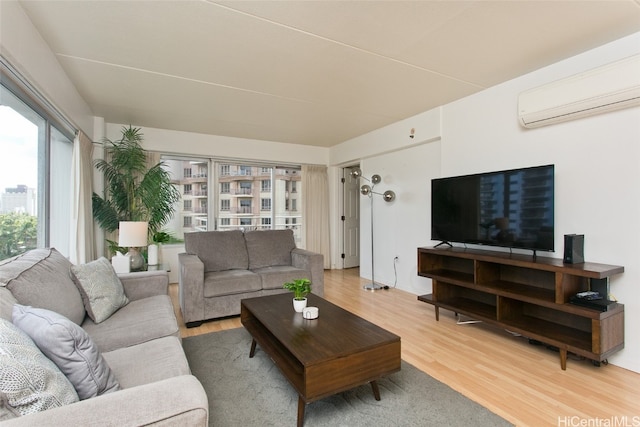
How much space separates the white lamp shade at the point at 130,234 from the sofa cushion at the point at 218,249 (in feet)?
2.03

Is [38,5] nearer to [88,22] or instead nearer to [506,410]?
[88,22]

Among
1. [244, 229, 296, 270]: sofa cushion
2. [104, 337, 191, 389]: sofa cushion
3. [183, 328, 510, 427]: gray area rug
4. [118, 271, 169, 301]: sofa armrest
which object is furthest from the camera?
[244, 229, 296, 270]: sofa cushion

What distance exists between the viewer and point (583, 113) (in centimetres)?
245

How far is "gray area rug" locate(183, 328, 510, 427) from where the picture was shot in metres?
1.68

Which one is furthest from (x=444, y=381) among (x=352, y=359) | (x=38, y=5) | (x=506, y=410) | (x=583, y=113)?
(x=38, y=5)

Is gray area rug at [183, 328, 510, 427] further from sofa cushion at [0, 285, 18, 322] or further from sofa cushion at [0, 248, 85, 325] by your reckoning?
sofa cushion at [0, 285, 18, 322]

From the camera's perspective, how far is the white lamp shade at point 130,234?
2959 millimetres

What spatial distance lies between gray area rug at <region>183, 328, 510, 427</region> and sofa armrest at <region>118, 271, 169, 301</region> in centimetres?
70

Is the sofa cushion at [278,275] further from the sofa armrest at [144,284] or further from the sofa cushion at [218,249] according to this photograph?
the sofa armrest at [144,284]

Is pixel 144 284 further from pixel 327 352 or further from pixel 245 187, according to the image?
pixel 245 187

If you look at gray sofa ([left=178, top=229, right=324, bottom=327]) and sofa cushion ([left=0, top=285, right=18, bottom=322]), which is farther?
gray sofa ([left=178, top=229, right=324, bottom=327])

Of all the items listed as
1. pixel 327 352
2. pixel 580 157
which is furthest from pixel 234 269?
pixel 580 157

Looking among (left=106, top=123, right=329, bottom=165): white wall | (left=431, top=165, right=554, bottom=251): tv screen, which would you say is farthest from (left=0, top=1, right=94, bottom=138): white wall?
(left=431, top=165, right=554, bottom=251): tv screen

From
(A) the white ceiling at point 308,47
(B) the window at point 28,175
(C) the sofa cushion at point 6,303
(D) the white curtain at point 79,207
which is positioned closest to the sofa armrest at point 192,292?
(D) the white curtain at point 79,207
